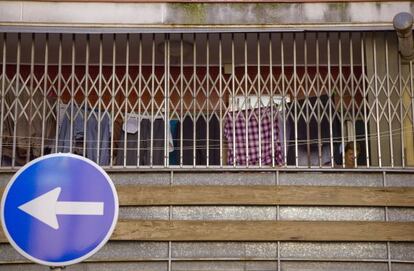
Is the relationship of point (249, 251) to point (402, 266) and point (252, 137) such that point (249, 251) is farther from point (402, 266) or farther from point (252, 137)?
point (402, 266)

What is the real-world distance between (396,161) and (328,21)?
1.59 m

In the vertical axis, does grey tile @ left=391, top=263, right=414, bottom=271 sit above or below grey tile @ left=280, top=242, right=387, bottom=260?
below

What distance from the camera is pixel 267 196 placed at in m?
7.00

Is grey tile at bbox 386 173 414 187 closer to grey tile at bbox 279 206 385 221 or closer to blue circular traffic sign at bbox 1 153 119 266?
grey tile at bbox 279 206 385 221

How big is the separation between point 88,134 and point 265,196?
2.12 m

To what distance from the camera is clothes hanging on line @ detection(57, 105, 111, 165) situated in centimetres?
775

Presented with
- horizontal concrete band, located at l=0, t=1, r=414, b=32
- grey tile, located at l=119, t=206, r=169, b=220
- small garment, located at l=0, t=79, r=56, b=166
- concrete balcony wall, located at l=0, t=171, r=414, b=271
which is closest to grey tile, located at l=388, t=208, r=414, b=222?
concrete balcony wall, located at l=0, t=171, r=414, b=271

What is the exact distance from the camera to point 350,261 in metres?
6.89

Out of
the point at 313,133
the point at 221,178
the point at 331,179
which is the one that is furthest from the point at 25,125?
the point at 331,179

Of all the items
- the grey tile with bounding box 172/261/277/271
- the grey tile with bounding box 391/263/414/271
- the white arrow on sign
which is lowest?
the grey tile with bounding box 391/263/414/271

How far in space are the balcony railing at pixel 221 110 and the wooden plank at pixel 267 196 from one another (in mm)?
351

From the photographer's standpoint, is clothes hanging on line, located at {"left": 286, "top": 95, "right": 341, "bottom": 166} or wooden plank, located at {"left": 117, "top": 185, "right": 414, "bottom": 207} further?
clothes hanging on line, located at {"left": 286, "top": 95, "right": 341, "bottom": 166}

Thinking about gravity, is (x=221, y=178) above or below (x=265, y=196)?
above

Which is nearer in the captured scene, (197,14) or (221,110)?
(221,110)
